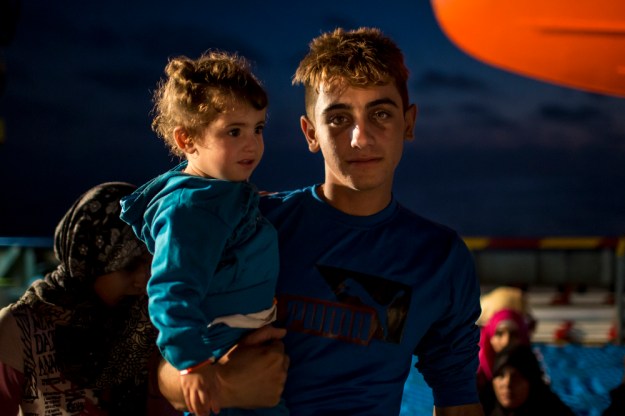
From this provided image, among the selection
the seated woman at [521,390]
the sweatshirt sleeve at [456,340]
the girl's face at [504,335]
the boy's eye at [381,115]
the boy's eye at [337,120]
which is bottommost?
the seated woman at [521,390]

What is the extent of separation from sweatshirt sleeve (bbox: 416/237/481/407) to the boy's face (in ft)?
0.84

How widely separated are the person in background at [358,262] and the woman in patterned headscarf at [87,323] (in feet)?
1.26

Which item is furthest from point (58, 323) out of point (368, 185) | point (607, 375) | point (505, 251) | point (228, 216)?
point (505, 251)

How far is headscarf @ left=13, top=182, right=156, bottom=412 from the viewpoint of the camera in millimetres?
1685

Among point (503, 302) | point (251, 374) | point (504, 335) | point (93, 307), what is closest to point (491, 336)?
point (504, 335)

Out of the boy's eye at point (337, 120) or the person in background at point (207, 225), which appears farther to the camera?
the boy's eye at point (337, 120)

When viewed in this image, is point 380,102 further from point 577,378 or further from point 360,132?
point 577,378

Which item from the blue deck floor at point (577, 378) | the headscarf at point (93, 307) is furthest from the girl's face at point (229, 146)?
the blue deck floor at point (577, 378)

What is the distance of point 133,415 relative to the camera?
174cm

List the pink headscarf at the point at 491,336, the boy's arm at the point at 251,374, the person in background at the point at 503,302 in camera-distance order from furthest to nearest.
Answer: the person in background at the point at 503,302 → the pink headscarf at the point at 491,336 → the boy's arm at the point at 251,374

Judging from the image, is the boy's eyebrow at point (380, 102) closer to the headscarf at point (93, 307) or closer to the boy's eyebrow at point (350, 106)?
the boy's eyebrow at point (350, 106)

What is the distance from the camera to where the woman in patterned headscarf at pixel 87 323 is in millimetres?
1662

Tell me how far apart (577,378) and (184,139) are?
3.75 meters

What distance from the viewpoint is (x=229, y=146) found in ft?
4.34
